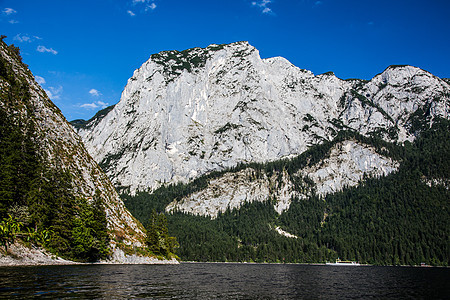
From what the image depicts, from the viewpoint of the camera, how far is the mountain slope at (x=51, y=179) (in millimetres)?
75562

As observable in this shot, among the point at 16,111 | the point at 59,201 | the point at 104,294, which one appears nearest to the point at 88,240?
the point at 59,201

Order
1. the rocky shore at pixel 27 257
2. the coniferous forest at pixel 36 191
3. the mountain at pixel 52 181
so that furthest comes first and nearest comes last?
the mountain at pixel 52 181 < the coniferous forest at pixel 36 191 < the rocky shore at pixel 27 257

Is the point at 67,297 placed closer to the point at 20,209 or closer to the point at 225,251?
the point at 20,209

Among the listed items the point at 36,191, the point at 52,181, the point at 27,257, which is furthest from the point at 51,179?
the point at 27,257

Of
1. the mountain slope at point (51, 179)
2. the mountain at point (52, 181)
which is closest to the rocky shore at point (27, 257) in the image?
the mountain at point (52, 181)

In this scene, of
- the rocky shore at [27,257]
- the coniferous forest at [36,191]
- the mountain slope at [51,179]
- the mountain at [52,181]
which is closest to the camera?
the rocky shore at [27,257]

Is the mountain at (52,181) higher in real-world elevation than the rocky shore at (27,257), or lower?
higher

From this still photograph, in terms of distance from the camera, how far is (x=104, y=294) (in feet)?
111

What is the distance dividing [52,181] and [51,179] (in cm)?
79

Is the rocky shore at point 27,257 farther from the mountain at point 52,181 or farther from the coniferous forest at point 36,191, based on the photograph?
the coniferous forest at point 36,191

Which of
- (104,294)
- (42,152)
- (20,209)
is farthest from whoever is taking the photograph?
(42,152)

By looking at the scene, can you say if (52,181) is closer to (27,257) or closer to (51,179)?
(51,179)

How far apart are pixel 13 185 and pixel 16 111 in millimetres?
26662

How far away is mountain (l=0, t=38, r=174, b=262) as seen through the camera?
247ft
